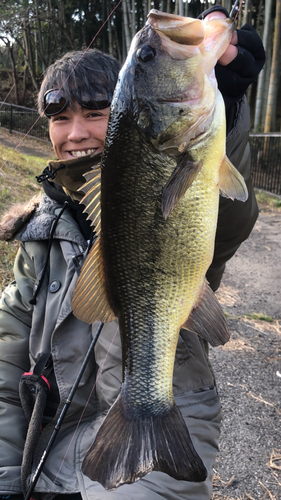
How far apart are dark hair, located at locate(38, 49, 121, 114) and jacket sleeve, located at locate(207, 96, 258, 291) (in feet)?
2.84

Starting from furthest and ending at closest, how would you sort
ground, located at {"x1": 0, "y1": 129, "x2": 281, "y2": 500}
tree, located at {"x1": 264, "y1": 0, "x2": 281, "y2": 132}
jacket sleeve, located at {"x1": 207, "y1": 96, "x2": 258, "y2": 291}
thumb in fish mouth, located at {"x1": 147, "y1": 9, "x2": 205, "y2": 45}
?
tree, located at {"x1": 264, "y1": 0, "x2": 281, "y2": 132} → ground, located at {"x1": 0, "y1": 129, "x2": 281, "y2": 500} → jacket sleeve, located at {"x1": 207, "y1": 96, "x2": 258, "y2": 291} → thumb in fish mouth, located at {"x1": 147, "y1": 9, "x2": 205, "y2": 45}

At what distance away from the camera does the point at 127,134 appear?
125 cm

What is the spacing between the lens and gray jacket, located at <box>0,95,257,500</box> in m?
1.76

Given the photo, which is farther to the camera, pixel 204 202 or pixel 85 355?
pixel 85 355

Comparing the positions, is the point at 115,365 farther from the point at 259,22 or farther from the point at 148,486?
the point at 259,22

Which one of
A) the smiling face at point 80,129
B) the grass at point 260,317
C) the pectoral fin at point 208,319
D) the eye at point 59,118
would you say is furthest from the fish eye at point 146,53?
the grass at point 260,317

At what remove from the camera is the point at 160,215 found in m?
1.25

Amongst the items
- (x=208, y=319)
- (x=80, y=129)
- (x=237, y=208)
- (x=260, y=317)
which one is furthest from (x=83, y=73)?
(x=260, y=317)

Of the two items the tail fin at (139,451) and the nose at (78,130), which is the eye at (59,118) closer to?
the nose at (78,130)

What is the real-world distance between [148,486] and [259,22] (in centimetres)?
1753

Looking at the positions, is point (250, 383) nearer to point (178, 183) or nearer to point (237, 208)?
point (237, 208)

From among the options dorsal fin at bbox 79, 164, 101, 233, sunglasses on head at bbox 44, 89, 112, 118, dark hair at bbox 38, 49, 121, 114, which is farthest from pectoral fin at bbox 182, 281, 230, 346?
dark hair at bbox 38, 49, 121, 114

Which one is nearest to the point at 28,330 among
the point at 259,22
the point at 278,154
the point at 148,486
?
the point at 148,486

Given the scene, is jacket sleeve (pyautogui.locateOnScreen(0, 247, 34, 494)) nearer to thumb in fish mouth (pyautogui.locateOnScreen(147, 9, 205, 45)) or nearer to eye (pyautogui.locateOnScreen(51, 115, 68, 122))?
eye (pyautogui.locateOnScreen(51, 115, 68, 122))
